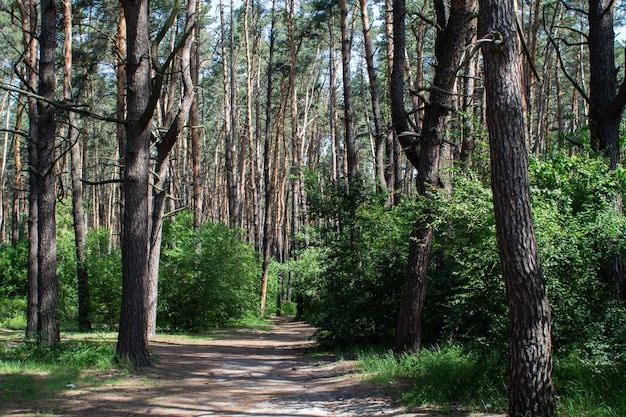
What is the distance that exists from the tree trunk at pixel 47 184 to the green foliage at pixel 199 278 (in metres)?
9.39

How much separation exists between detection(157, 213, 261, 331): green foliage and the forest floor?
8139 millimetres

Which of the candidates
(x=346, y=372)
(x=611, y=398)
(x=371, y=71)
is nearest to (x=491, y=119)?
(x=611, y=398)

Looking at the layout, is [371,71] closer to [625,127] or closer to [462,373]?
[625,127]

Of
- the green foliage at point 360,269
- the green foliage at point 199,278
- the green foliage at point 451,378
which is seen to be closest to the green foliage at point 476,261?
the green foliage at point 451,378

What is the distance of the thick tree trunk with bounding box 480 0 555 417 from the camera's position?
5797 mm

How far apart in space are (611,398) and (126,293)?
302 inches

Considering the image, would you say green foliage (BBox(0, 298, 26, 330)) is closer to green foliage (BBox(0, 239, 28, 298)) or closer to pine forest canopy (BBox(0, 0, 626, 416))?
green foliage (BBox(0, 239, 28, 298))

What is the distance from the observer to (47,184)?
39.4 ft

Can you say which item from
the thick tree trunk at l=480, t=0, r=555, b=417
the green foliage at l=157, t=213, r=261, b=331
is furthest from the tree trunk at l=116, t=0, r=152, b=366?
the green foliage at l=157, t=213, r=261, b=331

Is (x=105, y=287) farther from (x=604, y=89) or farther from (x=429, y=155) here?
(x=604, y=89)

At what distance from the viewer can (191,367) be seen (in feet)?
37.5

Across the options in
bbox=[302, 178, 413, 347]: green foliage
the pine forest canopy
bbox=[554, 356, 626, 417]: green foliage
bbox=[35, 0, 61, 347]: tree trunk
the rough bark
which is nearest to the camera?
bbox=[554, 356, 626, 417]: green foliage

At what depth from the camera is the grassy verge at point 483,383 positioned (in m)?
5.86

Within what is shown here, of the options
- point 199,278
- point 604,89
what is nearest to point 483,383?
point 604,89
